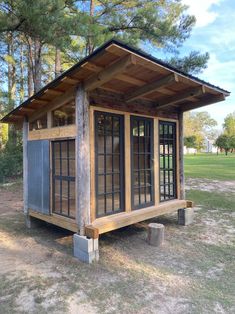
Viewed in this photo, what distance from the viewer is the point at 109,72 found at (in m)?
2.90

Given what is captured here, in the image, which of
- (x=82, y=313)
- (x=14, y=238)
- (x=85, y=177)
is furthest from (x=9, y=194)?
(x=82, y=313)

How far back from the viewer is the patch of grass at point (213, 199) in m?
6.36

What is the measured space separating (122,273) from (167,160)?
104 inches

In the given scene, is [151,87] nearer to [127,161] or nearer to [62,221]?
[127,161]

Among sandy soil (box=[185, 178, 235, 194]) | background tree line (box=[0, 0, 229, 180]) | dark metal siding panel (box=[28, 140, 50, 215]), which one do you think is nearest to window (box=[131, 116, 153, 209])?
dark metal siding panel (box=[28, 140, 50, 215])

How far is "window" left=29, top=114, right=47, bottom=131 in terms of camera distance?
4.25 meters

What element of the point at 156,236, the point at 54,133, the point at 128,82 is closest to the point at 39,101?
the point at 54,133

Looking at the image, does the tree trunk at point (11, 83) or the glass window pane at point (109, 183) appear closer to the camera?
the glass window pane at point (109, 183)

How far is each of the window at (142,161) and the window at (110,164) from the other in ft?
0.97

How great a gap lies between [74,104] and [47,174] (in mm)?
1280

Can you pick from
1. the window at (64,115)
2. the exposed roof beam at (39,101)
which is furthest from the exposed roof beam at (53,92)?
the exposed roof beam at (39,101)

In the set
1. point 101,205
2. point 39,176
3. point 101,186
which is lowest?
point 101,205

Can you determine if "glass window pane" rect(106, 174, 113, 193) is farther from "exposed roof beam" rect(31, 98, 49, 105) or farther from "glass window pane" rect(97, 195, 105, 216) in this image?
"exposed roof beam" rect(31, 98, 49, 105)

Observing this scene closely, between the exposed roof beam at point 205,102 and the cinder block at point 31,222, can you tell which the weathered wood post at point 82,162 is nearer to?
the cinder block at point 31,222
